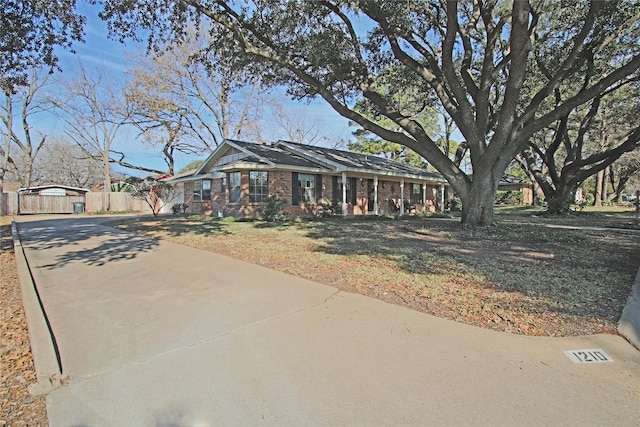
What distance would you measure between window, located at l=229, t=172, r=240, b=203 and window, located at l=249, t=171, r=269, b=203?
31.1 inches

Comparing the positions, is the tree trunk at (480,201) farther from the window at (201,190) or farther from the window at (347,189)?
the window at (201,190)

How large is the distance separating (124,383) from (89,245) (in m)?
7.76

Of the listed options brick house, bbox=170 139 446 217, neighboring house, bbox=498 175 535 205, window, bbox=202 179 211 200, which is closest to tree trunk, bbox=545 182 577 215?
brick house, bbox=170 139 446 217

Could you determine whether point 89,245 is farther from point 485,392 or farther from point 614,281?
point 614,281

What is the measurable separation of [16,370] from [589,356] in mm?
4882

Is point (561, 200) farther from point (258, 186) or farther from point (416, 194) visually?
point (258, 186)

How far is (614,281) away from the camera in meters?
5.10

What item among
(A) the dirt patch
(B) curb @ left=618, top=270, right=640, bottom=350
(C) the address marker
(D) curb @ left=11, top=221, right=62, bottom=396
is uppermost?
(B) curb @ left=618, top=270, right=640, bottom=350

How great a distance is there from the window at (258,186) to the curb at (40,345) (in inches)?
448

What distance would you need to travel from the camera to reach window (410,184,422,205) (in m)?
23.4

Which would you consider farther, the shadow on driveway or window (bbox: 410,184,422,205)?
window (bbox: 410,184,422,205)

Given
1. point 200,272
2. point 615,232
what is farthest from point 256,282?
point 615,232

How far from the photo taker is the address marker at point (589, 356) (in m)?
2.86

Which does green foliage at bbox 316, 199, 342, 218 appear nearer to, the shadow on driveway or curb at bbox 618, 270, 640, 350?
the shadow on driveway
